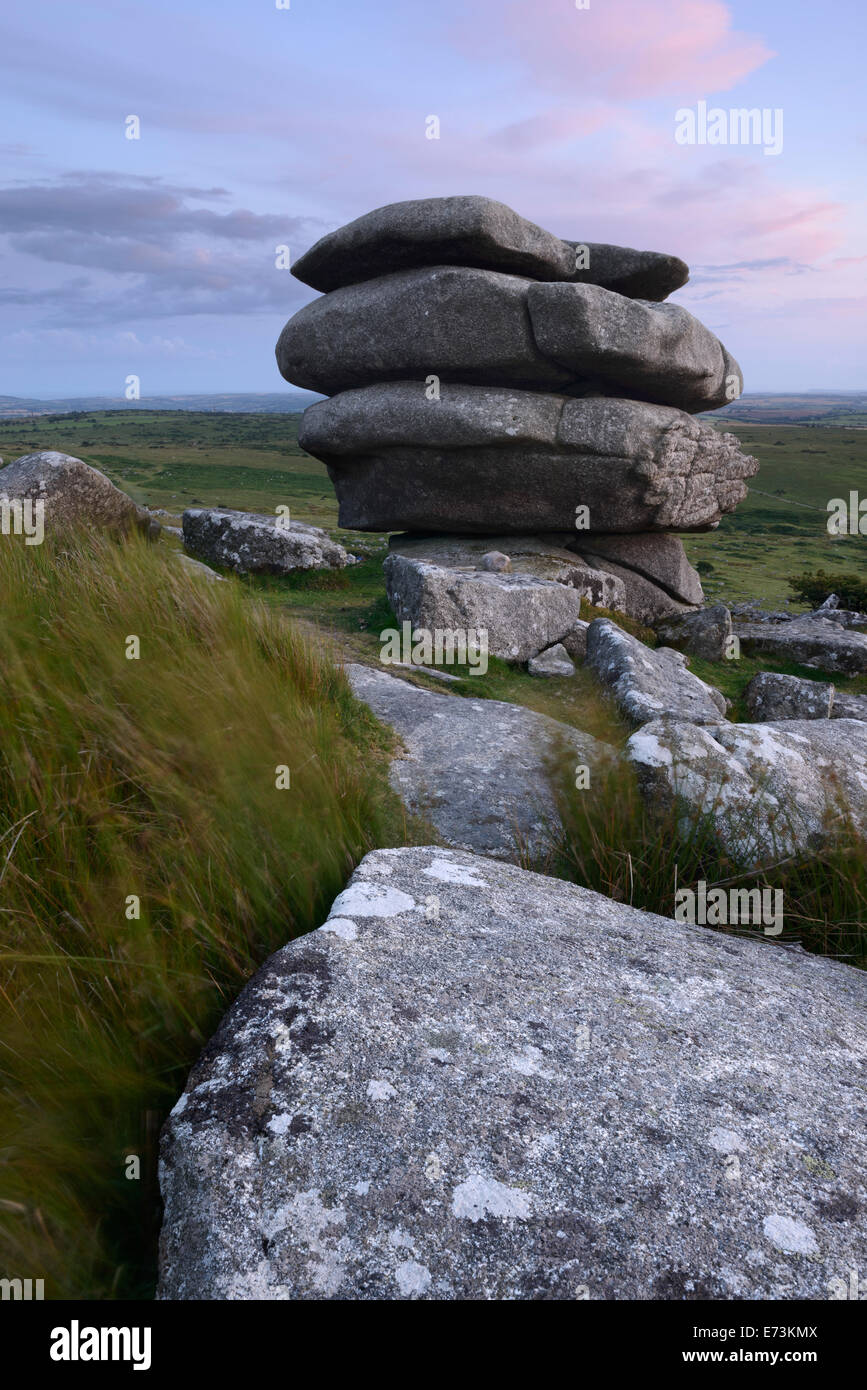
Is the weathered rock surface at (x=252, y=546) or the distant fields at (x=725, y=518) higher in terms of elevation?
the distant fields at (x=725, y=518)

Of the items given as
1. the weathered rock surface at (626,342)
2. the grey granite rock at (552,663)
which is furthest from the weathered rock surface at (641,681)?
the weathered rock surface at (626,342)

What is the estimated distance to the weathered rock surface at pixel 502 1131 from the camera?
2.05m


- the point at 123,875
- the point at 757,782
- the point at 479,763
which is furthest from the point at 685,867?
the point at 123,875

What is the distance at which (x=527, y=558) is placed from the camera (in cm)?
1645

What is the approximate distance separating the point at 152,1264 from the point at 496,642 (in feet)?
30.8

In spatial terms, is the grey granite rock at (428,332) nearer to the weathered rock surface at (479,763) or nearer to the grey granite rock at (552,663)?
the grey granite rock at (552,663)

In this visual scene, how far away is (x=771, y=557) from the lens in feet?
127

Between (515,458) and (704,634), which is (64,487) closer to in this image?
(515,458)

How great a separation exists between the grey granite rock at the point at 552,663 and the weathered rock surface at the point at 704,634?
4504mm

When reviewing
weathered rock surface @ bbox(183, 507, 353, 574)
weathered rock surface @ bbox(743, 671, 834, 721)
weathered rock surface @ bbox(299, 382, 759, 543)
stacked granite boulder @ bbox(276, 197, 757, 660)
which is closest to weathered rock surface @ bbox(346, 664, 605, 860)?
weathered rock surface @ bbox(743, 671, 834, 721)

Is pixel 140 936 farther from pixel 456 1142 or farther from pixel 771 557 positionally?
pixel 771 557

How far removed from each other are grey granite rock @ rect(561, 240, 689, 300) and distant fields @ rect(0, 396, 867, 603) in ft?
34.1

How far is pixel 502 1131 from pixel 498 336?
48.9 feet
